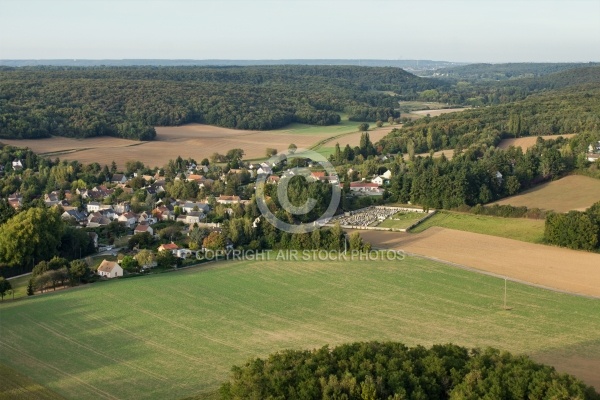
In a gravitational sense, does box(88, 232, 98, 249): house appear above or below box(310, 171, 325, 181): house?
below

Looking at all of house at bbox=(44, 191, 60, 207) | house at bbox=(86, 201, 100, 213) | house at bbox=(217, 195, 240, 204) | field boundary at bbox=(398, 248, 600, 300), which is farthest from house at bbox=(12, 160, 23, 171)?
field boundary at bbox=(398, 248, 600, 300)

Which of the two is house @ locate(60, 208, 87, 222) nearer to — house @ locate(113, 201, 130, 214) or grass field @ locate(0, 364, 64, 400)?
house @ locate(113, 201, 130, 214)

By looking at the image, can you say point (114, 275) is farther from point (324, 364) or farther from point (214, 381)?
point (324, 364)

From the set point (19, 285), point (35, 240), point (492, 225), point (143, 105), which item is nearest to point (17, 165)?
point (35, 240)

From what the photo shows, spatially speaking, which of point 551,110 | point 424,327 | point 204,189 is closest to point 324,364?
point 424,327

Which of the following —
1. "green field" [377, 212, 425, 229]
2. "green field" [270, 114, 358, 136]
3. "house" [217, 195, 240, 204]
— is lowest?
"green field" [377, 212, 425, 229]

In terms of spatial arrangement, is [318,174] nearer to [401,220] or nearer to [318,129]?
[401,220]

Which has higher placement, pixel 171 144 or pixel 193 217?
pixel 171 144
